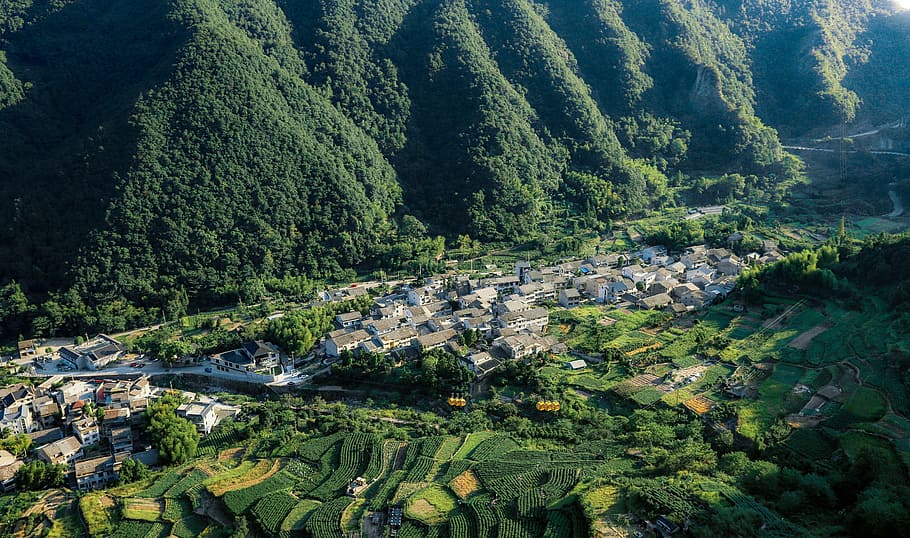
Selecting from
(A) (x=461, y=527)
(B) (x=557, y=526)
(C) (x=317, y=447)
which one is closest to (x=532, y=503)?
(B) (x=557, y=526)

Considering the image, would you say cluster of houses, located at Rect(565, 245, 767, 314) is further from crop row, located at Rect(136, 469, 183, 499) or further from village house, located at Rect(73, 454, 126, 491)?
village house, located at Rect(73, 454, 126, 491)

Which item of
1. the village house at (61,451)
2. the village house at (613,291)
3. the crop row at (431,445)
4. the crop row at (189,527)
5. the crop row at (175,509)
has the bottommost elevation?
the crop row at (189,527)

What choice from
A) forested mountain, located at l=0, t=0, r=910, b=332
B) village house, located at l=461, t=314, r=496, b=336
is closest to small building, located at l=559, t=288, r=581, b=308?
village house, located at l=461, t=314, r=496, b=336

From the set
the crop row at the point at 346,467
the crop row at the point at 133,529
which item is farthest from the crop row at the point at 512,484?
the crop row at the point at 133,529

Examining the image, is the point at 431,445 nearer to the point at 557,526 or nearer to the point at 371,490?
the point at 371,490

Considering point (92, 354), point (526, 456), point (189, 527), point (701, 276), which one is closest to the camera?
point (189, 527)

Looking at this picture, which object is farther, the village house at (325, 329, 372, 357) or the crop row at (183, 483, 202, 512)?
the village house at (325, 329, 372, 357)

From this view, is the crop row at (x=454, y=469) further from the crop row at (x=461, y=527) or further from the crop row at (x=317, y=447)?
the crop row at (x=317, y=447)
